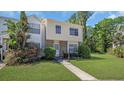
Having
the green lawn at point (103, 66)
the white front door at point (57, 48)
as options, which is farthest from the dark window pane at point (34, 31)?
the green lawn at point (103, 66)

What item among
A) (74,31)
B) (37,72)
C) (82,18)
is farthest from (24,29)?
(74,31)

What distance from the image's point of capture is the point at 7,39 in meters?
17.0

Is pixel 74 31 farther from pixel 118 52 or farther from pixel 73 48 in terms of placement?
pixel 118 52

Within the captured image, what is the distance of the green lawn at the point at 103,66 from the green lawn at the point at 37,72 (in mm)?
1244

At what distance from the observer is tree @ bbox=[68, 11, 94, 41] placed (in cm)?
1541

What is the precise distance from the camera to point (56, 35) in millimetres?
20062

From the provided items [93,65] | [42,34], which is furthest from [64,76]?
[42,34]

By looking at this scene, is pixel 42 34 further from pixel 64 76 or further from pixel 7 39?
pixel 64 76

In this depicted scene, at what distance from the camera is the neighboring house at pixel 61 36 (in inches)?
760

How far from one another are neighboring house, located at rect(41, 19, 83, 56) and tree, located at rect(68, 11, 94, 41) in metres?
0.77

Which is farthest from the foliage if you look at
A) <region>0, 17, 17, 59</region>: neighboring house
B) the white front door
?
the white front door

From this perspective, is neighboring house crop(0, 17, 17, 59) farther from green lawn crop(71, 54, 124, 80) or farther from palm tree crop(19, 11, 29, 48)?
green lawn crop(71, 54, 124, 80)

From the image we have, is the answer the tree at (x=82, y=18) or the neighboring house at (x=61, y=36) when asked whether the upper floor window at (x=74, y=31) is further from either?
the tree at (x=82, y=18)
